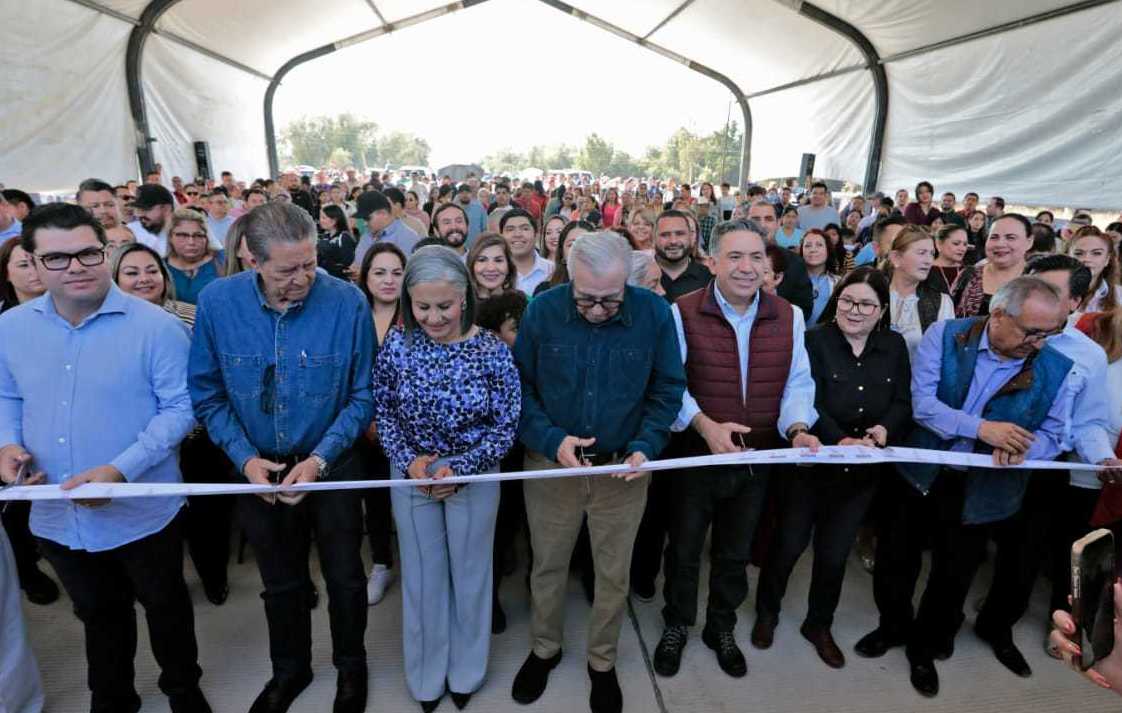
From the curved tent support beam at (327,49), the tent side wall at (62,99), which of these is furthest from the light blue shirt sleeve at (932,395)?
the curved tent support beam at (327,49)

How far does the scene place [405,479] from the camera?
2273 mm

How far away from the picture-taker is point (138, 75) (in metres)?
13.0

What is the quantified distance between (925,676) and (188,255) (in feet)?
15.4

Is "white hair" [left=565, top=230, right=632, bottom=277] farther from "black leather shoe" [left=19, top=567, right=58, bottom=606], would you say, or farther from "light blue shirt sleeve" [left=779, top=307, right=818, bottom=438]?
"black leather shoe" [left=19, top=567, right=58, bottom=606]

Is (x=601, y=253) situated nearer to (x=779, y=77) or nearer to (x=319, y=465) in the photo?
(x=319, y=465)

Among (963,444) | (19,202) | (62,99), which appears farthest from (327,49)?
(963,444)

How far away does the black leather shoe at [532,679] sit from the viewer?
2.62 metres

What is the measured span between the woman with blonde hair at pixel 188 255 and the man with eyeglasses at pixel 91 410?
1826 mm

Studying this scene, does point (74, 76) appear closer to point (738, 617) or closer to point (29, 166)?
point (29, 166)

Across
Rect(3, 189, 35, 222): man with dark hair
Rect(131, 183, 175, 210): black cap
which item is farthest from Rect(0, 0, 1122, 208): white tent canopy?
Rect(131, 183, 175, 210): black cap

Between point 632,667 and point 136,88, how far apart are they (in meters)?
15.7

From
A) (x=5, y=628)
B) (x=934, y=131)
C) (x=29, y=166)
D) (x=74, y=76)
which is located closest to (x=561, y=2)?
(x=934, y=131)

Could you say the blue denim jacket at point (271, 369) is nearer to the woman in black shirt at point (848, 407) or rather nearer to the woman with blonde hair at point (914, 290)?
the woman in black shirt at point (848, 407)

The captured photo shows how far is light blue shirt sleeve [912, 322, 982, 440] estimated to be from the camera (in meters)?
2.58
